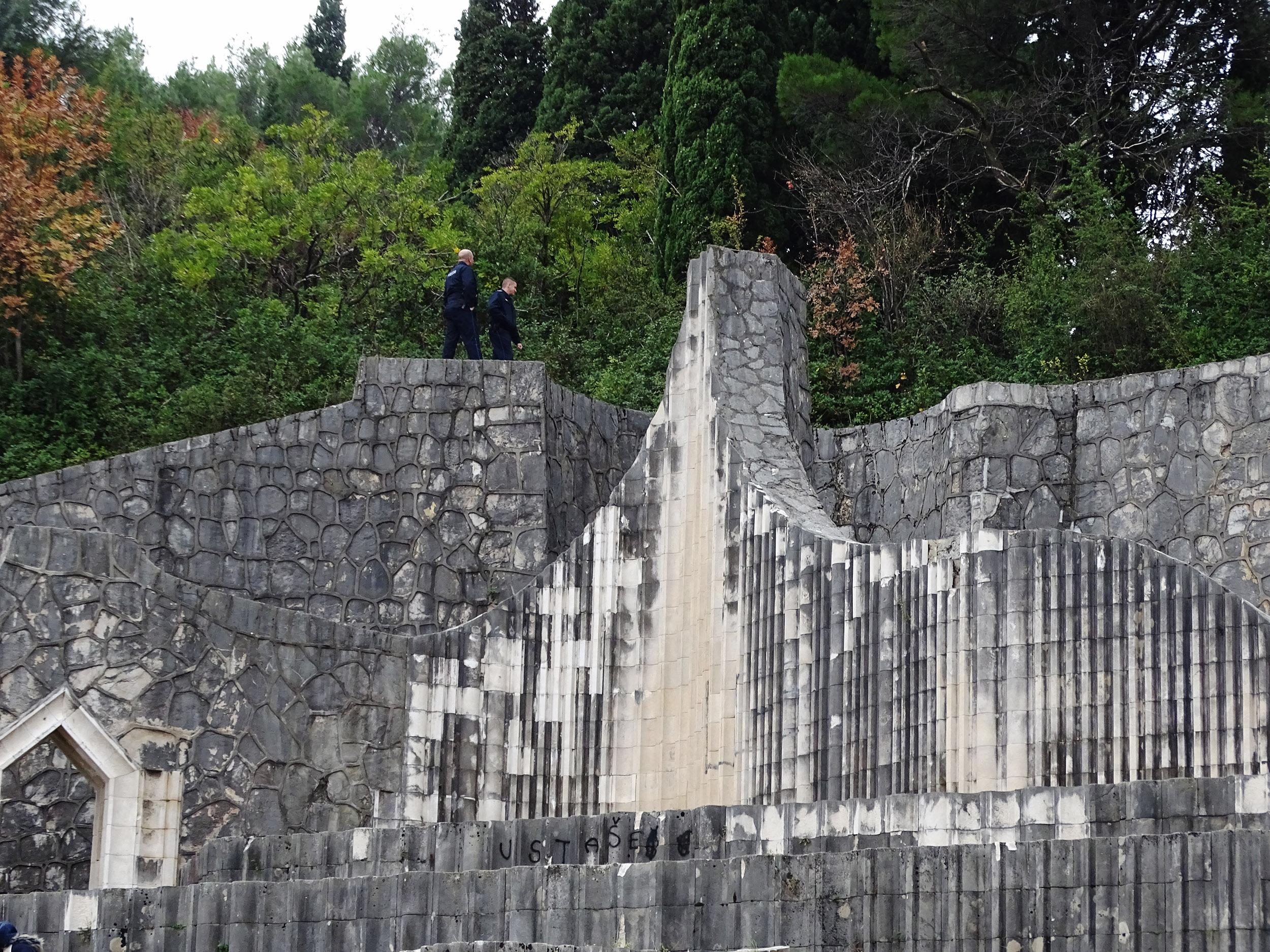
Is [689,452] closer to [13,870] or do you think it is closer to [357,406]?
[357,406]

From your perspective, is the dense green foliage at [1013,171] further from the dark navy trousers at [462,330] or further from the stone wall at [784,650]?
the stone wall at [784,650]

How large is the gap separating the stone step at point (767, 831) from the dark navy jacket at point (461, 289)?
688cm

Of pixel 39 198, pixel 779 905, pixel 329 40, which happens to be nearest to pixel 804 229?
pixel 39 198

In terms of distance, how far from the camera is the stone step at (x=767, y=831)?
9.09 m

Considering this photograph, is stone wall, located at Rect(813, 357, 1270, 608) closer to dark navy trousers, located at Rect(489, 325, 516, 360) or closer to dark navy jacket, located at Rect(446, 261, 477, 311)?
dark navy trousers, located at Rect(489, 325, 516, 360)

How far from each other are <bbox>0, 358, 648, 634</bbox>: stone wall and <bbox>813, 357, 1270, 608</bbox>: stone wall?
236 cm

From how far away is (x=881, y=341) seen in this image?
67.5 ft

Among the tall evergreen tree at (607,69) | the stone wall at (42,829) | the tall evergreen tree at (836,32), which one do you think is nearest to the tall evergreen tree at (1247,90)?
the tall evergreen tree at (836,32)

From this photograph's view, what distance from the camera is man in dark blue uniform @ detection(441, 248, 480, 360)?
716 inches

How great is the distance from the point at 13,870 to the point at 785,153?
13.0 m

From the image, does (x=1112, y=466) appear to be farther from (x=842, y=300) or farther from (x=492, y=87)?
(x=492, y=87)

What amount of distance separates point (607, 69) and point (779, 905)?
2203 centimetres

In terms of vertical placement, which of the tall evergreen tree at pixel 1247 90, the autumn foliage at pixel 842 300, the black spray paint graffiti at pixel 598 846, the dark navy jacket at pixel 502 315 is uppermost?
the tall evergreen tree at pixel 1247 90

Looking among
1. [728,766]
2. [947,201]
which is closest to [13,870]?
[728,766]
